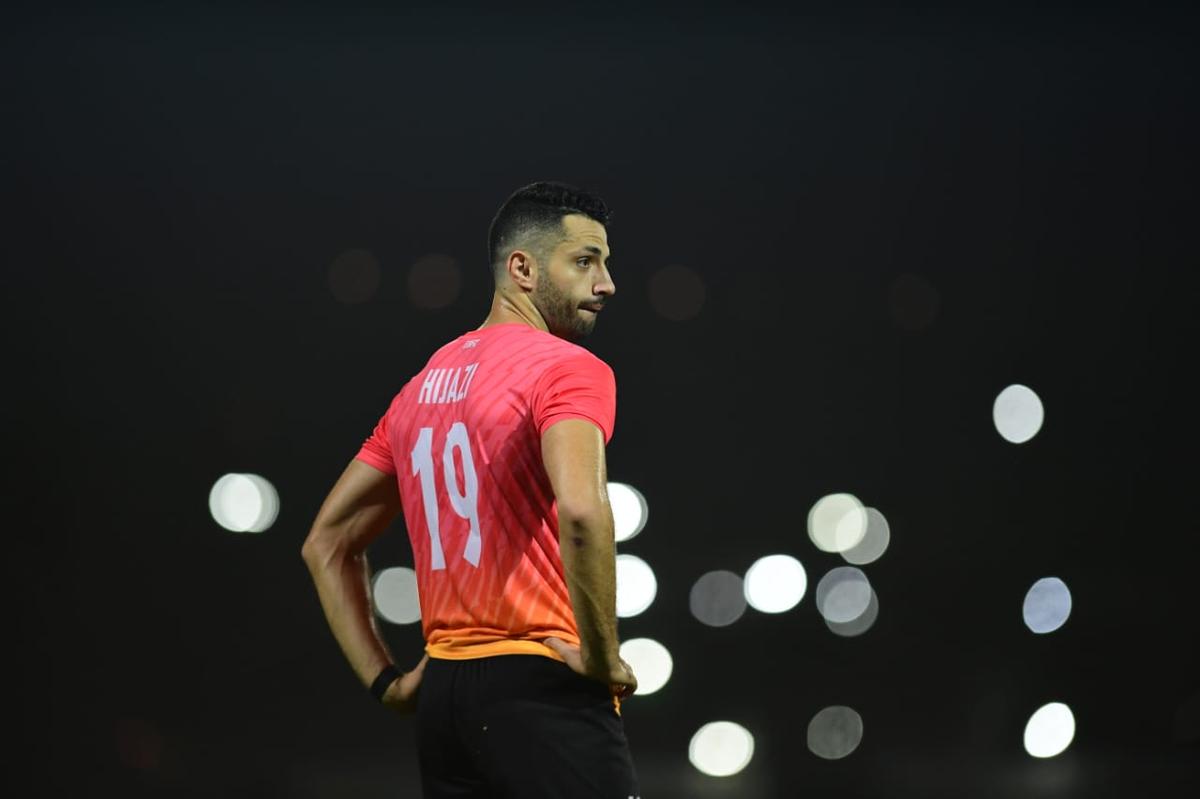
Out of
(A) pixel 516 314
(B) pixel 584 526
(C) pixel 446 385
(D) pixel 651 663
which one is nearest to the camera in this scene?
(B) pixel 584 526

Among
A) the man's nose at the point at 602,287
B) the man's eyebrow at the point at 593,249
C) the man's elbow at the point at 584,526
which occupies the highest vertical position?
the man's eyebrow at the point at 593,249

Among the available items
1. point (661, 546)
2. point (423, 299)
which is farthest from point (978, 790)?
point (423, 299)

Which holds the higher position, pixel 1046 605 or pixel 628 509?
pixel 628 509

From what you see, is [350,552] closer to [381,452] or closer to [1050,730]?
[381,452]

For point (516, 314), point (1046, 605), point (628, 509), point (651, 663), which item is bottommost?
point (651, 663)

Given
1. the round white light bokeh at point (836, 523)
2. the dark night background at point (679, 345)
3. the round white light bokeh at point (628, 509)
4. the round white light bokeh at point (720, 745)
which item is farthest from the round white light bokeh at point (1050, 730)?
the round white light bokeh at point (628, 509)

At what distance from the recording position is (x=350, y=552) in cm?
202

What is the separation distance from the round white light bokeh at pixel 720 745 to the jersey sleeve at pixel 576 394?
367cm

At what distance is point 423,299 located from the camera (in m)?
5.01

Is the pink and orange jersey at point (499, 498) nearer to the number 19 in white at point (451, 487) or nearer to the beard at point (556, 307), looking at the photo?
the number 19 in white at point (451, 487)

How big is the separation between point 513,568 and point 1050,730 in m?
4.26

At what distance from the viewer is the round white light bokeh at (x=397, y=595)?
16.5ft

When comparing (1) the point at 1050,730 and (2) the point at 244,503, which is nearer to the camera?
(2) the point at 244,503

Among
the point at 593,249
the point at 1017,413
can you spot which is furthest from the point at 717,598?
the point at 593,249
